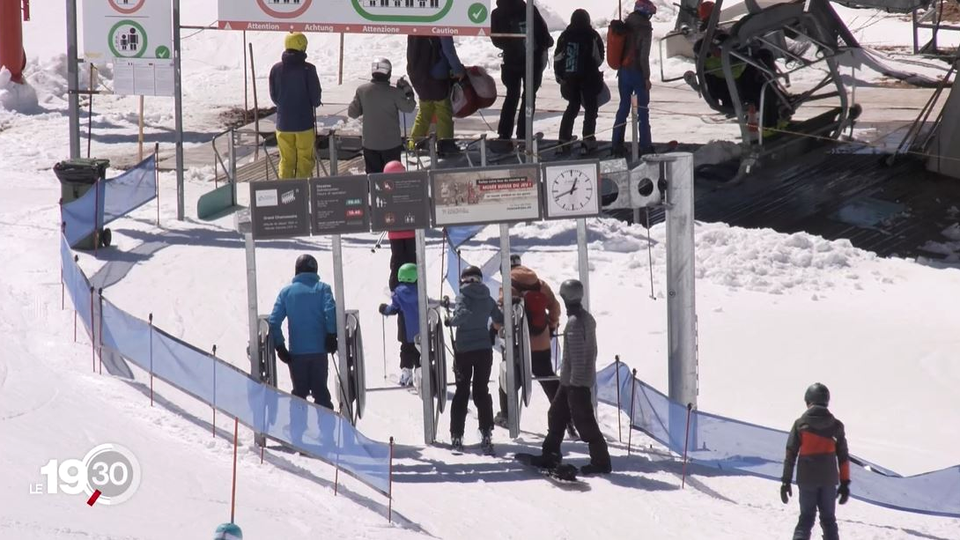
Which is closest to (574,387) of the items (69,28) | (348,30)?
(348,30)

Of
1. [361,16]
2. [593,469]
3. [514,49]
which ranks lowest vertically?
[593,469]

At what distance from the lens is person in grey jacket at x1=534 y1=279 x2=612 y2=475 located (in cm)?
1109

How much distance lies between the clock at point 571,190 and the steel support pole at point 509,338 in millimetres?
419

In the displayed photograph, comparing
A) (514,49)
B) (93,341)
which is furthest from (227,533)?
(514,49)

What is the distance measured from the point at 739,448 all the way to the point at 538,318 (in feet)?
6.03

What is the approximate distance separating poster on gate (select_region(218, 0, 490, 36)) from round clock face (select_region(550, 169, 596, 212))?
5.67 meters

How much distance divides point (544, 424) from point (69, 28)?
7776mm

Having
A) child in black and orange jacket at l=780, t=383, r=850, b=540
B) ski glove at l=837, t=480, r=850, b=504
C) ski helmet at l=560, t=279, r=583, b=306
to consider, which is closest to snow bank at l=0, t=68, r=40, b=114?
ski helmet at l=560, t=279, r=583, b=306

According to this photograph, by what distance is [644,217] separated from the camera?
1814 centimetres

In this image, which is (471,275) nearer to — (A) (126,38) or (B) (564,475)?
(B) (564,475)

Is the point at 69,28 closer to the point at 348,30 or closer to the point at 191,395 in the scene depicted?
the point at 348,30

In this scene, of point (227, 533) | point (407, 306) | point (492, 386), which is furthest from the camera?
point (492, 386)

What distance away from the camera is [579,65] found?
19266 millimetres

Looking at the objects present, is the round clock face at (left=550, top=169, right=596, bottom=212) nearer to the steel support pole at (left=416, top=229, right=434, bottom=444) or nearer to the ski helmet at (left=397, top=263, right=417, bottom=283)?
the steel support pole at (left=416, top=229, right=434, bottom=444)
